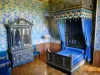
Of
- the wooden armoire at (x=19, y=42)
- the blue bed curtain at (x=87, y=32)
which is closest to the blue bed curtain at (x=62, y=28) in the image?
the blue bed curtain at (x=87, y=32)

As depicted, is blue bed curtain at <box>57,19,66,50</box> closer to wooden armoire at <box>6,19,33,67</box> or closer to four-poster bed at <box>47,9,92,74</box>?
four-poster bed at <box>47,9,92,74</box>

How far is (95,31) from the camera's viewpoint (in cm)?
414

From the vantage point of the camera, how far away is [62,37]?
5086mm

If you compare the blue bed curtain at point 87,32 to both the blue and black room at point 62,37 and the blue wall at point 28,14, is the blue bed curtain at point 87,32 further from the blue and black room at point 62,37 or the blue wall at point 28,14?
the blue wall at point 28,14

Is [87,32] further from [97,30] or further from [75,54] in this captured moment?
[75,54]

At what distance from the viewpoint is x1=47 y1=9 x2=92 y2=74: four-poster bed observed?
12.2 feet

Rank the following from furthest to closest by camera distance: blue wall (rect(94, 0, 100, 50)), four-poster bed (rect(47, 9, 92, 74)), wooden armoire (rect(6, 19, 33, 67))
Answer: wooden armoire (rect(6, 19, 33, 67)) → blue wall (rect(94, 0, 100, 50)) → four-poster bed (rect(47, 9, 92, 74))

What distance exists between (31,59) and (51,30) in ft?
7.38

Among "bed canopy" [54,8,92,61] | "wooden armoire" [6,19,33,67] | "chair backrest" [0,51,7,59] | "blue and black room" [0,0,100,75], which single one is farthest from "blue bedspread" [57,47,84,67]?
"chair backrest" [0,51,7,59]

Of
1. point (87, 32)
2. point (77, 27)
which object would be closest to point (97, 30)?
point (87, 32)

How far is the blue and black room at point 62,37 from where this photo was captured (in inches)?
148

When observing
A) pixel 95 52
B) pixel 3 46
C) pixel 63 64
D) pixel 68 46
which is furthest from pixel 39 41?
pixel 95 52

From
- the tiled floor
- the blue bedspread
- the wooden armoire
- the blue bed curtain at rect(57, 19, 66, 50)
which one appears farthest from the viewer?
the blue bed curtain at rect(57, 19, 66, 50)

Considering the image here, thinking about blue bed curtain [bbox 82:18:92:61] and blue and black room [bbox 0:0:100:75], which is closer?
blue and black room [bbox 0:0:100:75]
